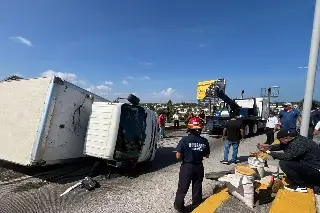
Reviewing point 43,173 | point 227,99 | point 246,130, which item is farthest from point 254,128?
point 43,173

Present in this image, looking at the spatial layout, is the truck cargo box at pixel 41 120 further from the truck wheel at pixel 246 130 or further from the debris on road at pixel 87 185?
the truck wheel at pixel 246 130

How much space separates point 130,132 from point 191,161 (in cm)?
306

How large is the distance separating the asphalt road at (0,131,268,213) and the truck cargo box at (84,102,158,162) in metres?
0.67

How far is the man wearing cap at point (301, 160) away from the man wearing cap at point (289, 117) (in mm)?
4921

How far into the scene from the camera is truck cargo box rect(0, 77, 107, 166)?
6.82 meters

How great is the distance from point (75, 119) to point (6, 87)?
79.6 inches

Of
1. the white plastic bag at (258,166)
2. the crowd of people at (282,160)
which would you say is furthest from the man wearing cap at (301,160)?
the white plastic bag at (258,166)

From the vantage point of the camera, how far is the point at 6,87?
25.5ft

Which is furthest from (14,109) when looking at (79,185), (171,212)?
(171,212)

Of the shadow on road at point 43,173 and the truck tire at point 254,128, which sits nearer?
the shadow on road at point 43,173

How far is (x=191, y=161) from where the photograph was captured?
203 inches

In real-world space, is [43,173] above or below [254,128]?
below

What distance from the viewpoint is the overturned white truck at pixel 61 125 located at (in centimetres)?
686

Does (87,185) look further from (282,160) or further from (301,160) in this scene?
(301,160)
